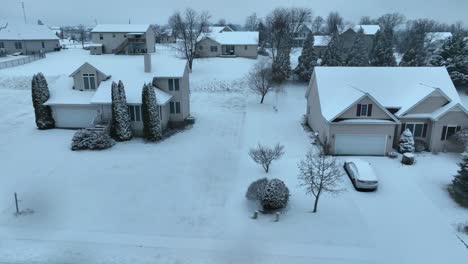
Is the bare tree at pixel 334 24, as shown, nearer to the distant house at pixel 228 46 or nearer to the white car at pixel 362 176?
the distant house at pixel 228 46

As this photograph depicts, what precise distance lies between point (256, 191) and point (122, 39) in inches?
2084

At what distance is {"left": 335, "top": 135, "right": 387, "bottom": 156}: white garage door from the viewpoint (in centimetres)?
2533

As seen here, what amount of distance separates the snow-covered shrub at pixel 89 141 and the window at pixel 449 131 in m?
24.8

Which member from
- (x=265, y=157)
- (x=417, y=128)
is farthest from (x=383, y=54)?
(x=265, y=157)

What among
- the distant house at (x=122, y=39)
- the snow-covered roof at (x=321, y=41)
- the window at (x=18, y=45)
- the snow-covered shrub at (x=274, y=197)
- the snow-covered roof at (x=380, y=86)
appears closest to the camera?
the snow-covered shrub at (x=274, y=197)

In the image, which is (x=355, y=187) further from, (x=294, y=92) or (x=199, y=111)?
(x=294, y=92)

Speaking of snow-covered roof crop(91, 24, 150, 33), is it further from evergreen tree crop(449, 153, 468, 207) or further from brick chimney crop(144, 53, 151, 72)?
evergreen tree crop(449, 153, 468, 207)

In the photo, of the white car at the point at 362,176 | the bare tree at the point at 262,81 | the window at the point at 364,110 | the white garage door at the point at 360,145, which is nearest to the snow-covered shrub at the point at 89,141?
the white garage door at the point at 360,145

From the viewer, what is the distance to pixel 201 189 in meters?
20.1

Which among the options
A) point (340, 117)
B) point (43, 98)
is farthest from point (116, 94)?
point (340, 117)

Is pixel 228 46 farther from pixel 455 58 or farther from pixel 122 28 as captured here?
pixel 455 58

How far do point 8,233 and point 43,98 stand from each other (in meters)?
16.5

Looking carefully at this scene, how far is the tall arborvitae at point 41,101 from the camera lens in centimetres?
2906

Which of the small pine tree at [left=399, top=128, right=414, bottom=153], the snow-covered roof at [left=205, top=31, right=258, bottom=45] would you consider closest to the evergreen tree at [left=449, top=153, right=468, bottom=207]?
the small pine tree at [left=399, top=128, right=414, bottom=153]
